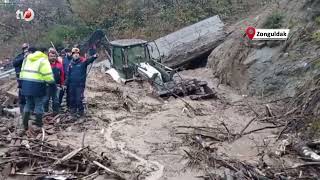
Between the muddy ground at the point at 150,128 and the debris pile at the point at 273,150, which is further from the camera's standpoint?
the muddy ground at the point at 150,128

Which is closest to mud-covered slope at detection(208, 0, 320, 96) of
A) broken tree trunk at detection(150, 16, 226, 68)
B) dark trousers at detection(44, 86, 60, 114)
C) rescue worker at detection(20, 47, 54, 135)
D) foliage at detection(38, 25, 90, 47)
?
broken tree trunk at detection(150, 16, 226, 68)

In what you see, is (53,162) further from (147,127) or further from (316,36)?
(316,36)

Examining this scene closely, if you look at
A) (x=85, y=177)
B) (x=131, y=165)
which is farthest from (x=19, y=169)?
(x=131, y=165)

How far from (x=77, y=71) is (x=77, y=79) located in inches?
7.8

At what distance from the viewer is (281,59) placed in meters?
12.5

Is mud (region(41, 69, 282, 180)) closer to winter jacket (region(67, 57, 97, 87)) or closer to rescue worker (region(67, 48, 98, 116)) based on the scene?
rescue worker (region(67, 48, 98, 116))

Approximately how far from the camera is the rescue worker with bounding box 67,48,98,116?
376 inches

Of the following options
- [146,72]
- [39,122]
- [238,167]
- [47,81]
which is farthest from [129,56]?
[238,167]

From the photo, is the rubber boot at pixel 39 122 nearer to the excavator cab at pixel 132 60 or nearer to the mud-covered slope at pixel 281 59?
the excavator cab at pixel 132 60

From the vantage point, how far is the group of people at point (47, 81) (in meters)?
8.32

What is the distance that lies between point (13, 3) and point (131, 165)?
2309 centimetres

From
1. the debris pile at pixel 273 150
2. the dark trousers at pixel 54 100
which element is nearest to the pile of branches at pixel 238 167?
the debris pile at pixel 273 150

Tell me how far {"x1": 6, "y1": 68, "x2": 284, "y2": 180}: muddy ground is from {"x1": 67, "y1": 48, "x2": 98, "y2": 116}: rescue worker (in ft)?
1.37

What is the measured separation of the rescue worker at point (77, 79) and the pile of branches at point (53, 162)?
258 centimetres
